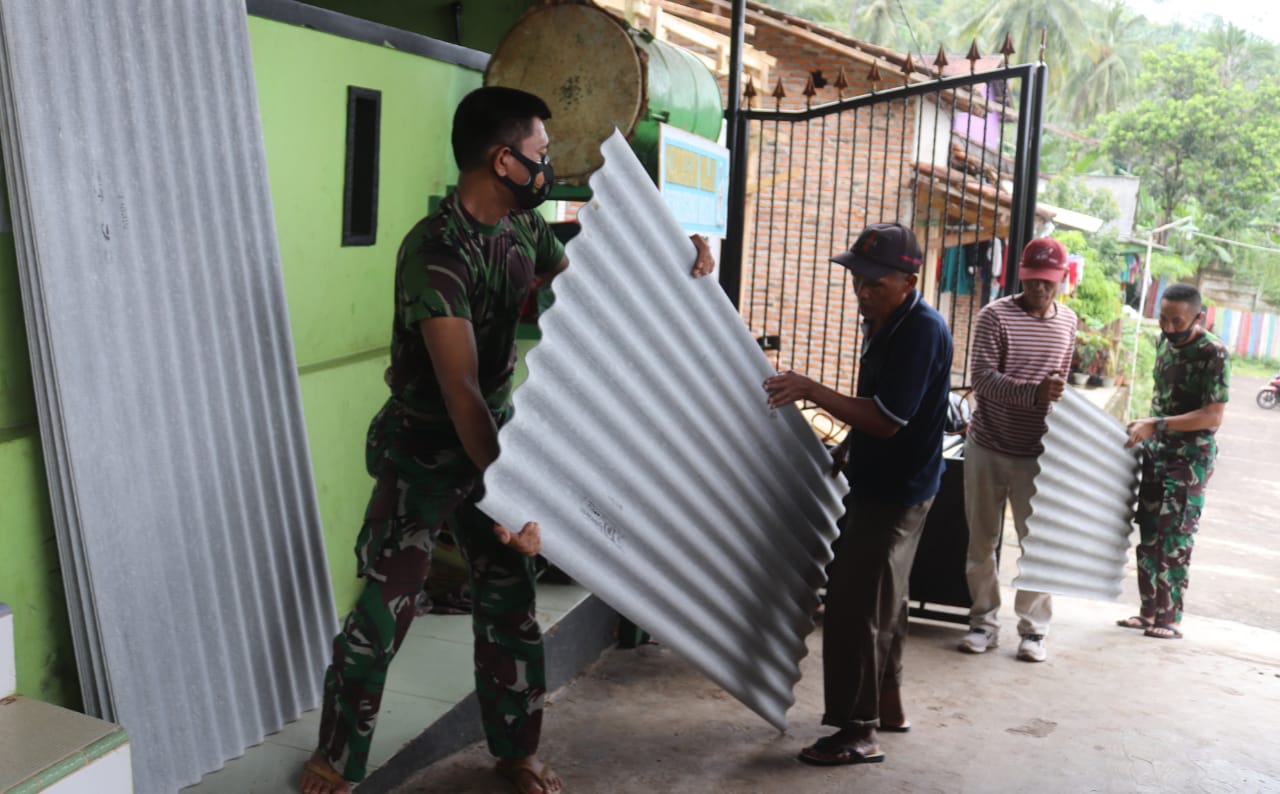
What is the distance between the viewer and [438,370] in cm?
281

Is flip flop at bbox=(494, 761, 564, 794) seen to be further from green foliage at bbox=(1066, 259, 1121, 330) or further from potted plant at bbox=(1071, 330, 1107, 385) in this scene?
green foliage at bbox=(1066, 259, 1121, 330)

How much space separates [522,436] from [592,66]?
2.23 m

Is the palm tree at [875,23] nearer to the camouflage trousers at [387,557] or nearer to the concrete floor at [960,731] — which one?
the concrete floor at [960,731]

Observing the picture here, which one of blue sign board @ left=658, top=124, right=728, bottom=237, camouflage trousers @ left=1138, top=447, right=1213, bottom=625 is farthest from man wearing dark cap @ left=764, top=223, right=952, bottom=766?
camouflage trousers @ left=1138, top=447, right=1213, bottom=625

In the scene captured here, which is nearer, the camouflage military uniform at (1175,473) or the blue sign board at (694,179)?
the blue sign board at (694,179)

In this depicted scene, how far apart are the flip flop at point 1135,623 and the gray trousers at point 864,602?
8.95 feet

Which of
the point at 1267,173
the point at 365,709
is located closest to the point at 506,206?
the point at 365,709

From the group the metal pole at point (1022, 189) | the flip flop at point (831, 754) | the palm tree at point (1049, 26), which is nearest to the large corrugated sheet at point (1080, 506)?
the metal pole at point (1022, 189)

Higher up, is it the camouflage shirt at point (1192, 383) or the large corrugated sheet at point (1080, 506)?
the camouflage shirt at point (1192, 383)

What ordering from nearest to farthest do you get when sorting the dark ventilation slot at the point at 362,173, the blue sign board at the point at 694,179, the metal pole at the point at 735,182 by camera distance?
the dark ventilation slot at the point at 362,173, the blue sign board at the point at 694,179, the metal pole at the point at 735,182

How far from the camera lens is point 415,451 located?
10.0 feet

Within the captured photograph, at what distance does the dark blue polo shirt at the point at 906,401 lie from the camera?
3527 mm

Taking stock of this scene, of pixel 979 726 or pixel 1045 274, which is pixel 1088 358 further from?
pixel 979 726

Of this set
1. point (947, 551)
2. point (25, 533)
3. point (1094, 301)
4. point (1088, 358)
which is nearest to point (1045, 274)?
point (947, 551)
